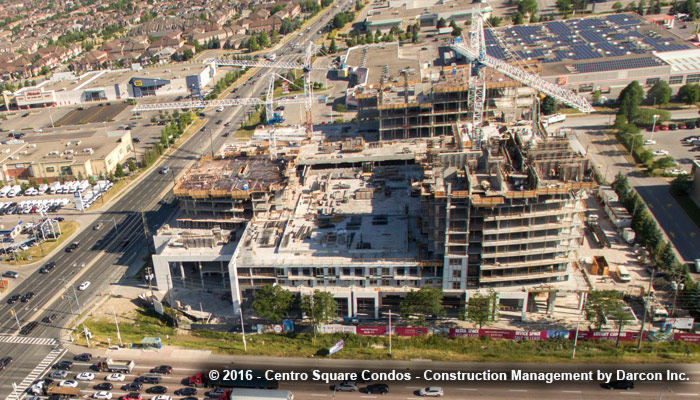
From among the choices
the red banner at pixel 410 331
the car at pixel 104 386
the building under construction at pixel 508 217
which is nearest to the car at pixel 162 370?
the car at pixel 104 386

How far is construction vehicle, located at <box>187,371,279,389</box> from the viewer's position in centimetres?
7831

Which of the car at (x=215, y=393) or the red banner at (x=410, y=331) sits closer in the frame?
the car at (x=215, y=393)

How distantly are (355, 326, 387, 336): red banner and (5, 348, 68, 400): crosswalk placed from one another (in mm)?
46020

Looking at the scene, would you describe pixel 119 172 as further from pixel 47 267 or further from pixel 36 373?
pixel 36 373

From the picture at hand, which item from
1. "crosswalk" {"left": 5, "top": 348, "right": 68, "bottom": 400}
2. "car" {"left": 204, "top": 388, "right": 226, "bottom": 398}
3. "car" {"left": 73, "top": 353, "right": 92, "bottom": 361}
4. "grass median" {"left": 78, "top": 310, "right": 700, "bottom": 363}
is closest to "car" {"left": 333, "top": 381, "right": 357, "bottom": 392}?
"grass median" {"left": 78, "top": 310, "right": 700, "bottom": 363}

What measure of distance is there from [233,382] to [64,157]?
355 ft

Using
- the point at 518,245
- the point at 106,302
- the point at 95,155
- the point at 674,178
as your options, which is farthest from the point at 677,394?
the point at 95,155

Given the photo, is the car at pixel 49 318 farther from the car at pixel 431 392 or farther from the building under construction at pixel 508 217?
the building under construction at pixel 508 217

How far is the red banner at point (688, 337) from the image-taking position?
275ft

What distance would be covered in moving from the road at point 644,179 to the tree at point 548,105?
5.62 metres

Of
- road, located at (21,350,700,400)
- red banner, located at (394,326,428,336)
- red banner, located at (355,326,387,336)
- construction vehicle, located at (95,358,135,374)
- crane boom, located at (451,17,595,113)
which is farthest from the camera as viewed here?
crane boom, located at (451,17,595,113)

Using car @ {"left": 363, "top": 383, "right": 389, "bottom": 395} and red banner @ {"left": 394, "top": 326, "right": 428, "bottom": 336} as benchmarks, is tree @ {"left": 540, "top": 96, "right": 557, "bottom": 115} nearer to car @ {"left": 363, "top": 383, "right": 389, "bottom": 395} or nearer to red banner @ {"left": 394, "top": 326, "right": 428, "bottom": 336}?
red banner @ {"left": 394, "top": 326, "right": 428, "bottom": 336}

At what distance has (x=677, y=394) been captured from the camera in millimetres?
75312

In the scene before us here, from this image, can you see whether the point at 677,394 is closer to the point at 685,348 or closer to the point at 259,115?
Result: the point at 685,348
